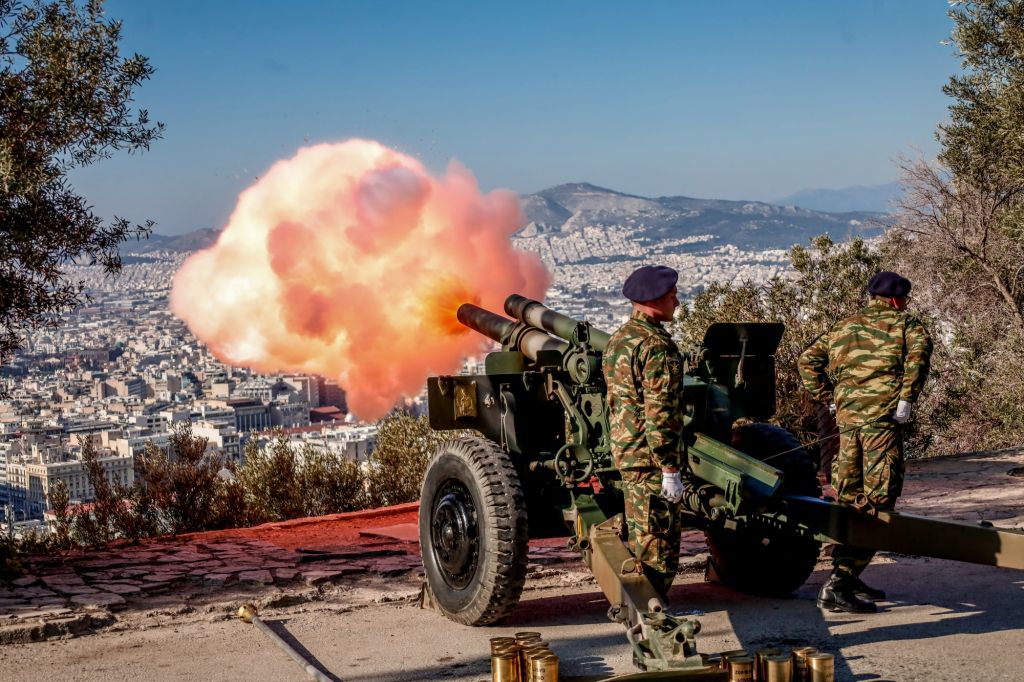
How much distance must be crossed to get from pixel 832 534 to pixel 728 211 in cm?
5626

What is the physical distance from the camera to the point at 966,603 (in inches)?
299

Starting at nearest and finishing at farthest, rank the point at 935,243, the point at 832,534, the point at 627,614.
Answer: the point at 627,614, the point at 832,534, the point at 935,243

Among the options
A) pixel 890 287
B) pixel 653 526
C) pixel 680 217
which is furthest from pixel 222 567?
pixel 680 217

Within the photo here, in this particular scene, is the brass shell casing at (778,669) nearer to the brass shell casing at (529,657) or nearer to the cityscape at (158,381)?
the brass shell casing at (529,657)

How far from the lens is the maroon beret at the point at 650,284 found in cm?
629

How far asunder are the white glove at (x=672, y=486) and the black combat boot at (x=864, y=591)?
72.3 inches

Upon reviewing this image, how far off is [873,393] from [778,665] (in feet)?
8.37

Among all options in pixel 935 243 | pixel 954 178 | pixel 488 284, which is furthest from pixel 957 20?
pixel 488 284

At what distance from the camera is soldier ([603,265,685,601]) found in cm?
617

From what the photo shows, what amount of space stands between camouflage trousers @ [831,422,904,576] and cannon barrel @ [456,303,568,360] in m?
1.91

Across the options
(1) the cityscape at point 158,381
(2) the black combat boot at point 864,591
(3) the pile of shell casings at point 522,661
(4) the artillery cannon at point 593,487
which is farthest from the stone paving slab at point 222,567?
(1) the cityscape at point 158,381

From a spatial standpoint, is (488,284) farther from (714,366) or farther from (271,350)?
(714,366)

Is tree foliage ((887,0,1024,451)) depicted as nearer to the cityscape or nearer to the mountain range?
the cityscape

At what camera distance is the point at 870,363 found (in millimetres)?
7355
